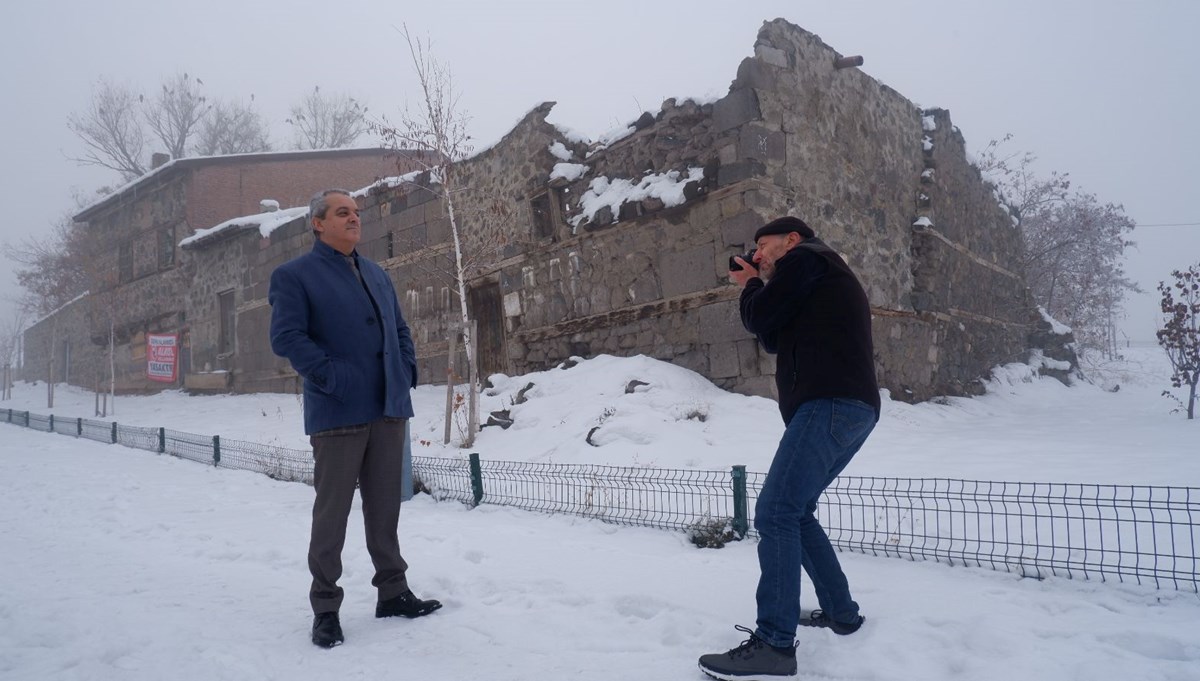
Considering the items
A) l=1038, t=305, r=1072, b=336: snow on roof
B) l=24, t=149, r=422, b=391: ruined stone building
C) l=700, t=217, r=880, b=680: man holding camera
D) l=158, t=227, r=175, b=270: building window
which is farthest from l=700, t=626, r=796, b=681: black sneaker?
l=158, t=227, r=175, b=270: building window

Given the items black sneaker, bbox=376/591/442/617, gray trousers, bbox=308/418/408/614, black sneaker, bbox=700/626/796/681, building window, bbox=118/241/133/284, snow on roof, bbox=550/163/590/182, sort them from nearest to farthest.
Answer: black sneaker, bbox=700/626/796/681 < gray trousers, bbox=308/418/408/614 < black sneaker, bbox=376/591/442/617 < snow on roof, bbox=550/163/590/182 < building window, bbox=118/241/133/284

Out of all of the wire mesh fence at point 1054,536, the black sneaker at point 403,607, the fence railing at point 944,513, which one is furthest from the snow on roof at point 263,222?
the wire mesh fence at point 1054,536

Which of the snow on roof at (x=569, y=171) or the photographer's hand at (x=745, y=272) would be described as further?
the snow on roof at (x=569, y=171)

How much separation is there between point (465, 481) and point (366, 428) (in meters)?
3.35

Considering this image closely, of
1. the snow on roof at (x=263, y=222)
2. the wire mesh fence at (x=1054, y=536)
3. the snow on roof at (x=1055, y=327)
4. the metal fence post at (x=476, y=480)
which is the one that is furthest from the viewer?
the snow on roof at (x=263, y=222)

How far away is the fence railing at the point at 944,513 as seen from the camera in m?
3.74

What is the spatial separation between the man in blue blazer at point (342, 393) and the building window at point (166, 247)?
2234 centimetres

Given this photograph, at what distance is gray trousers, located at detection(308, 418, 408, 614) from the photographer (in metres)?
3.29

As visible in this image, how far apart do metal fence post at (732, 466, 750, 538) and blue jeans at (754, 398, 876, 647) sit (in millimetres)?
1712

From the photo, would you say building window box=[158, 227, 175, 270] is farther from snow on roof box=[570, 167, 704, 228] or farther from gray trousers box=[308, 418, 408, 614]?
gray trousers box=[308, 418, 408, 614]

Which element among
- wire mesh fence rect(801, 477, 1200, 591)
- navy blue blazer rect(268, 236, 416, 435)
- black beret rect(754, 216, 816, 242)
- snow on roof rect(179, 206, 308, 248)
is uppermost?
snow on roof rect(179, 206, 308, 248)

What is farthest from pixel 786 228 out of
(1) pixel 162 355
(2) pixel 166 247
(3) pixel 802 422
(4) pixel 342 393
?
(2) pixel 166 247

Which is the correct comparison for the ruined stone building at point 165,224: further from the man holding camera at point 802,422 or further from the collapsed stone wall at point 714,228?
the man holding camera at point 802,422

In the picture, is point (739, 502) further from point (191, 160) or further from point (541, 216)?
point (191, 160)
